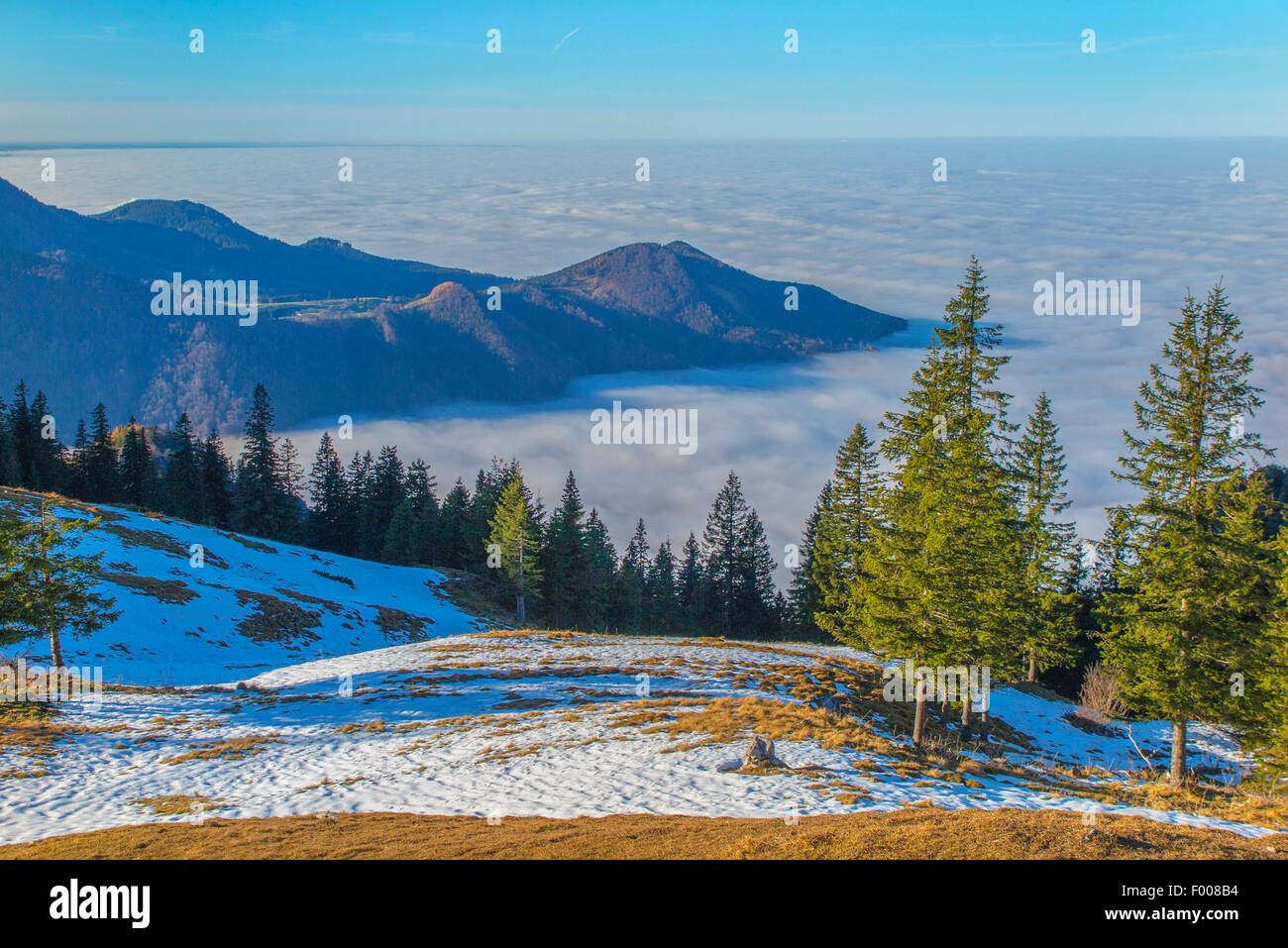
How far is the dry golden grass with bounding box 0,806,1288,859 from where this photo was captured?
1106 cm

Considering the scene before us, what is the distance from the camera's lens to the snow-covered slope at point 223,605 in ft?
109

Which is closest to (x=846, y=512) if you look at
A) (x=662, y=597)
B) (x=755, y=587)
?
(x=755, y=587)

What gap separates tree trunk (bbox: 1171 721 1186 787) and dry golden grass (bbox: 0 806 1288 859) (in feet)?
30.3

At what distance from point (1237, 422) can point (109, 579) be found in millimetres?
45541

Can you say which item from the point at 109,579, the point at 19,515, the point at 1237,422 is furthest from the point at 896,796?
the point at 19,515

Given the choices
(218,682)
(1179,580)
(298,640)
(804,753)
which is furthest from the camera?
(298,640)

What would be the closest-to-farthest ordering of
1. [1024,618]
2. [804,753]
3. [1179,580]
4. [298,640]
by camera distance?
[804,753] → [1179,580] → [1024,618] → [298,640]

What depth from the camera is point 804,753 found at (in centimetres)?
1869

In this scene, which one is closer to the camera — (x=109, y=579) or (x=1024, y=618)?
(x=1024, y=618)

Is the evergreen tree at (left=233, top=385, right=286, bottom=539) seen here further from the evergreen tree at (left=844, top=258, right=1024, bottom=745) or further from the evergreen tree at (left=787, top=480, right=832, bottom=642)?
the evergreen tree at (left=844, top=258, right=1024, bottom=745)

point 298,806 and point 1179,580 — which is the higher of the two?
point 1179,580

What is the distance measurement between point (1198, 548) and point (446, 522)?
6861 centimetres

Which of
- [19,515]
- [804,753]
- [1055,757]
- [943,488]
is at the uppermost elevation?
[943,488]
